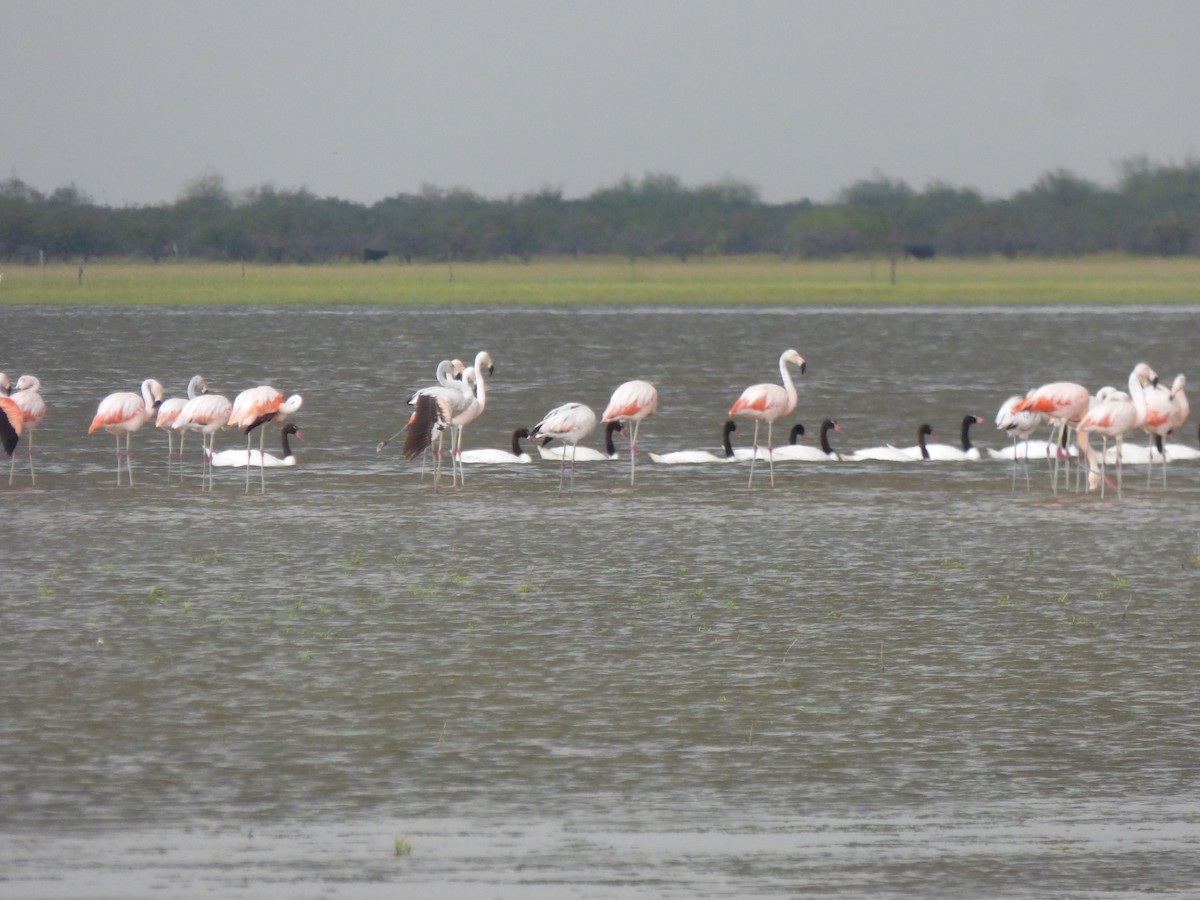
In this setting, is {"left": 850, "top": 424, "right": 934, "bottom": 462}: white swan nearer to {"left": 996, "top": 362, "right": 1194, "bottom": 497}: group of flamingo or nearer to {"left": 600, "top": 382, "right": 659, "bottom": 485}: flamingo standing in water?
{"left": 996, "top": 362, "right": 1194, "bottom": 497}: group of flamingo

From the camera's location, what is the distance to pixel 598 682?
9.80 metres

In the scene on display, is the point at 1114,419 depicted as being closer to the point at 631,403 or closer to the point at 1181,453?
the point at 1181,453

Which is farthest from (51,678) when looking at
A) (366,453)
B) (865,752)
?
(366,453)

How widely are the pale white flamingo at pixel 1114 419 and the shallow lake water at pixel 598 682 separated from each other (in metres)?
0.56

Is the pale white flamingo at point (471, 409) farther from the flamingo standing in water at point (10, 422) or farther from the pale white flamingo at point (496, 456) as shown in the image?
the flamingo standing in water at point (10, 422)

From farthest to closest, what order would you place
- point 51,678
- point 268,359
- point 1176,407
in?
point 268,359 < point 1176,407 < point 51,678

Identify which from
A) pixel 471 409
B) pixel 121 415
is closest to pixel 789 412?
pixel 471 409

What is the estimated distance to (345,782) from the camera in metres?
7.89

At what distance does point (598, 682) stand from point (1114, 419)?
33.3 ft

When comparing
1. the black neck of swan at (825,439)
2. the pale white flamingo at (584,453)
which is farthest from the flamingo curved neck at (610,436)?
the black neck of swan at (825,439)

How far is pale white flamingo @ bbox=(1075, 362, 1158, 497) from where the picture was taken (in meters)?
18.5

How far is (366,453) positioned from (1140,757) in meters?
14.9

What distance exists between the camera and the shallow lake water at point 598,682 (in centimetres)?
691

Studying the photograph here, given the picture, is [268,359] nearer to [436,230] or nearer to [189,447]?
[189,447]
